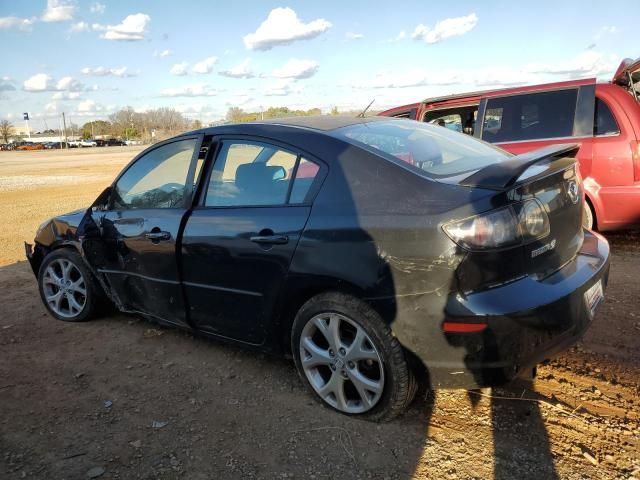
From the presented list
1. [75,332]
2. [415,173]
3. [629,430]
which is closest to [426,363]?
[415,173]

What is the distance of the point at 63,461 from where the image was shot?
2631mm

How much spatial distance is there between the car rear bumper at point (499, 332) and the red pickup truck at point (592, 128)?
3.40 meters

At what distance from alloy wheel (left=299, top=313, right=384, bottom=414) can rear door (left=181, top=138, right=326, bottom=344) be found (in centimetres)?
33

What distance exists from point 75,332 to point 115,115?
135m

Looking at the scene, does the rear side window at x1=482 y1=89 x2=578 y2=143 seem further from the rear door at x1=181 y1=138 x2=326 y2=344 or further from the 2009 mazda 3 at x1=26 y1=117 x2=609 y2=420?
the rear door at x1=181 y1=138 x2=326 y2=344

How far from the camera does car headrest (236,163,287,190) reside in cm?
310

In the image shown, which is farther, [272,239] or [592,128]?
[592,128]

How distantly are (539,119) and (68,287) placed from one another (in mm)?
5343

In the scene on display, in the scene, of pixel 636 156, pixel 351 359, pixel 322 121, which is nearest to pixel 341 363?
pixel 351 359

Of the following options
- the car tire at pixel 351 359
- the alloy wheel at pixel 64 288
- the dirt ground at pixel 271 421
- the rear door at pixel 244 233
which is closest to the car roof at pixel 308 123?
the rear door at pixel 244 233

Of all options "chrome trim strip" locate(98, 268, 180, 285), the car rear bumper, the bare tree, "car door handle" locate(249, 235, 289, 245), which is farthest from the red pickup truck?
the bare tree

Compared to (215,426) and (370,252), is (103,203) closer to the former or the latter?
(215,426)

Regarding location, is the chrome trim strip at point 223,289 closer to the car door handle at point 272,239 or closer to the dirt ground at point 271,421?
the car door handle at point 272,239

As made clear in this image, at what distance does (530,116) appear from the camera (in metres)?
6.19
